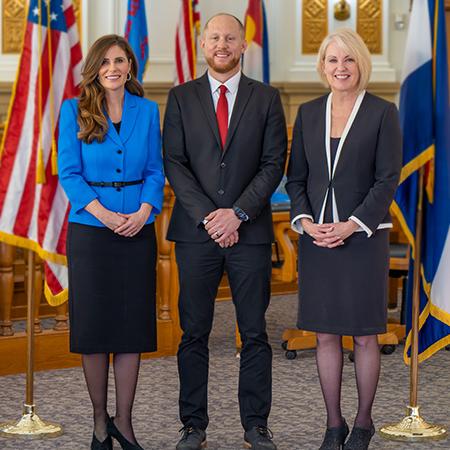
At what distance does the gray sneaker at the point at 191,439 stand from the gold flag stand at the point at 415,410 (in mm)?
849

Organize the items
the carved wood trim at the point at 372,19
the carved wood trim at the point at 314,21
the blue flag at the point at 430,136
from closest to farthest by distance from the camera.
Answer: the blue flag at the point at 430,136 < the carved wood trim at the point at 314,21 < the carved wood trim at the point at 372,19

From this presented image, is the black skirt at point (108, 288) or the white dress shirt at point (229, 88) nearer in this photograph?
the black skirt at point (108, 288)

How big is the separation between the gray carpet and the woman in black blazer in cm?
54

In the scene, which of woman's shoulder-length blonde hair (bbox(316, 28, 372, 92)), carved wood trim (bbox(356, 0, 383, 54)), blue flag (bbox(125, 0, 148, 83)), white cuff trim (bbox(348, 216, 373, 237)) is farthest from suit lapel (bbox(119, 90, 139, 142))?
carved wood trim (bbox(356, 0, 383, 54))

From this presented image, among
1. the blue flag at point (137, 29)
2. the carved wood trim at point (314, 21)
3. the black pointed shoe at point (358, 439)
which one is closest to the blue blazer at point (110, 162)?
the black pointed shoe at point (358, 439)

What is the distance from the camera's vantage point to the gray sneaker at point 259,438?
4785mm

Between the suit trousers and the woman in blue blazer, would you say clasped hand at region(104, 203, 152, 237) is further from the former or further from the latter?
the suit trousers

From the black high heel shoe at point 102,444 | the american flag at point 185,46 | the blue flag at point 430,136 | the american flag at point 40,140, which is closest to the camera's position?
the black high heel shoe at point 102,444

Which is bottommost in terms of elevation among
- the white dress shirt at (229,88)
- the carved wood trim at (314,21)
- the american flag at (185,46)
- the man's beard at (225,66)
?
the white dress shirt at (229,88)

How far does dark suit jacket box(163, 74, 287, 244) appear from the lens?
4.73 metres

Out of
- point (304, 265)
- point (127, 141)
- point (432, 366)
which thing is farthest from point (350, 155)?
point (432, 366)

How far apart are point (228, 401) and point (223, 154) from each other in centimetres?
164

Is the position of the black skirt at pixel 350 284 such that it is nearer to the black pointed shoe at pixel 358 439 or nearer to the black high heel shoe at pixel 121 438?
the black pointed shoe at pixel 358 439

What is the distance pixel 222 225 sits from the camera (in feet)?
15.2
